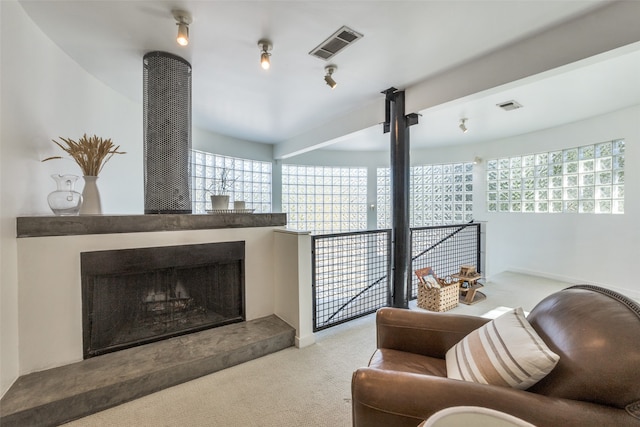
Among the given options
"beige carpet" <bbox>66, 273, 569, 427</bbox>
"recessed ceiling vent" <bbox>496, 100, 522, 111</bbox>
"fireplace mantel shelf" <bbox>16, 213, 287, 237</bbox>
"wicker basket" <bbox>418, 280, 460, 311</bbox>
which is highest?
"recessed ceiling vent" <bbox>496, 100, 522, 111</bbox>

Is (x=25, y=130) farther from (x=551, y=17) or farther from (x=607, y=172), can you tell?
(x=607, y=172)

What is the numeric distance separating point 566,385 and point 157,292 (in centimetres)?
246

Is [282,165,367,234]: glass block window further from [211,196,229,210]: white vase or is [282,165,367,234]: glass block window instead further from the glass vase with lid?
the glass vase with lid

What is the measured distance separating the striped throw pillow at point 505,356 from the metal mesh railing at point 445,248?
8.00 ft

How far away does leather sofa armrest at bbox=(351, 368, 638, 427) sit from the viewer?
2.51 feet

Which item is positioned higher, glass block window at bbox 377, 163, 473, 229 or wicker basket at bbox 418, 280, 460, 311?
glass block window at bbox 377, 163, 473, 229

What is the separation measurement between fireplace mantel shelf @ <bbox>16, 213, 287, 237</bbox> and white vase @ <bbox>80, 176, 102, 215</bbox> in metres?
0.18

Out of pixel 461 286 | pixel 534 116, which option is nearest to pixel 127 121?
pixel 461 286

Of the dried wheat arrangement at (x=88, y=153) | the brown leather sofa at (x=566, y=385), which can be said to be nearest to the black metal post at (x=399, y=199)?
the brown leather sofa at (x=566, y=385)

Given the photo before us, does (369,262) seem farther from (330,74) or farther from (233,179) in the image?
(233,179)

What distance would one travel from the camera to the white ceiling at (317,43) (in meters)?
1.71

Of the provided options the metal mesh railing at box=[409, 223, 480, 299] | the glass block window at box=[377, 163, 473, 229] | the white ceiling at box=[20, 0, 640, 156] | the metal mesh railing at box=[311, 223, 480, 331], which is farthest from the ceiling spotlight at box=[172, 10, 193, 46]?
the glass block window at box=[377, 163, 473, 229]

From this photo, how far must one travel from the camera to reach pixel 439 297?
9.98 ft

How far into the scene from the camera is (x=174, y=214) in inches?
85.4
